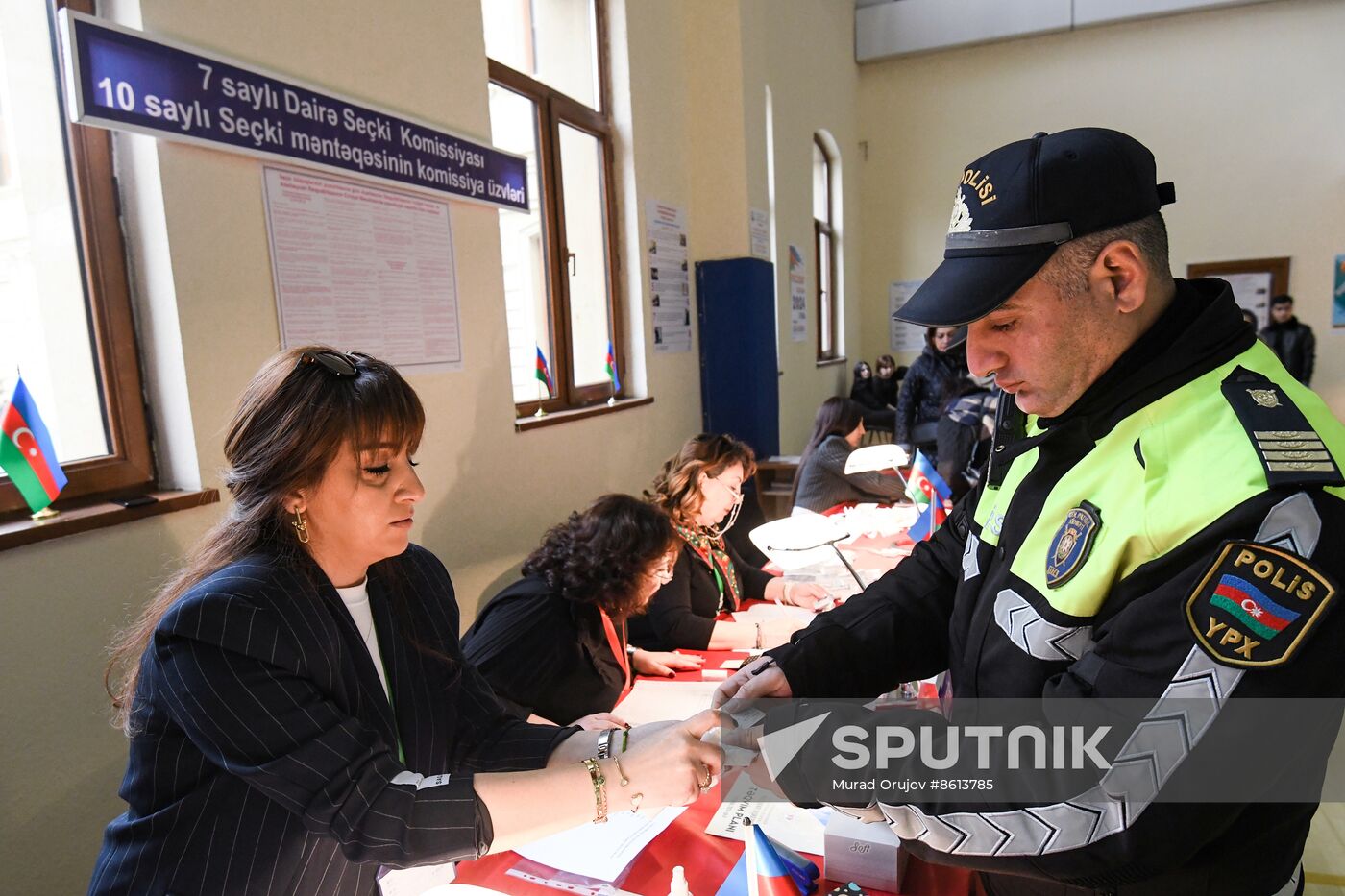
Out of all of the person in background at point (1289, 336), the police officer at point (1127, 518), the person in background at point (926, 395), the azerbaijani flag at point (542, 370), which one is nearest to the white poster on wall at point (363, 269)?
the azerbaijani flag at point (542, 370)

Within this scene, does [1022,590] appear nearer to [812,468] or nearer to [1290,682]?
[1290,682]

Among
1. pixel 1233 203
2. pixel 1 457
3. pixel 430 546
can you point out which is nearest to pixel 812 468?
pixel 430 546

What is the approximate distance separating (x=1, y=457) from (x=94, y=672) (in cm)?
50

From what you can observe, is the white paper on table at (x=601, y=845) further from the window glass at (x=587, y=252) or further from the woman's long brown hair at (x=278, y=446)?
the window glass at (x=587, y=252)

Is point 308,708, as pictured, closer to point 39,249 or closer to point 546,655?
point 546,655

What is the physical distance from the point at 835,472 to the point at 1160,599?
328cm

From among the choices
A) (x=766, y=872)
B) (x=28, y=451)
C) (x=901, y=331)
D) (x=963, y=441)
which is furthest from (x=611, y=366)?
(x=901, y=331)

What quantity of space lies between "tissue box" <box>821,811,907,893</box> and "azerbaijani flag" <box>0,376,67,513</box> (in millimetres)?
1625

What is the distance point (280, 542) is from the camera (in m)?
1.16


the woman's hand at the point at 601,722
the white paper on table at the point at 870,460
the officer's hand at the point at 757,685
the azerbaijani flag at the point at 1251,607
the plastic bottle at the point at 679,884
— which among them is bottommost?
the woman's hand at the point at 601,722

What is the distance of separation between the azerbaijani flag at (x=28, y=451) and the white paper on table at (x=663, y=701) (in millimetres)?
1306

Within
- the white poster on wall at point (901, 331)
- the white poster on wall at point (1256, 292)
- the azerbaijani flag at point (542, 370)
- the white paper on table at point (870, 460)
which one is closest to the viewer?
the white paper on table at point (870, 460)

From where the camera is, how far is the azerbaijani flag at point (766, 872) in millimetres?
1121

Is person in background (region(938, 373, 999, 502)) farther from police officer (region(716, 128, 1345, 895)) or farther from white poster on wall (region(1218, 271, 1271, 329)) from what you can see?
white poster on wall (region(1218, 271, 1271, 329))
